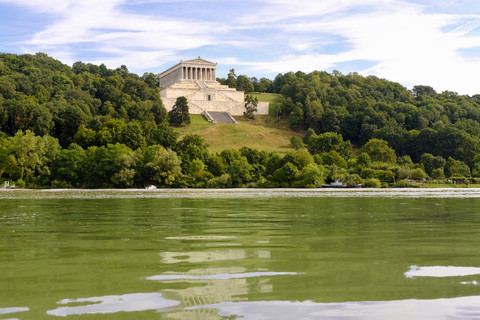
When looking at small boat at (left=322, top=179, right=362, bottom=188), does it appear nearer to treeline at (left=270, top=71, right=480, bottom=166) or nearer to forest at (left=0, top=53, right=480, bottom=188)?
forest at (left=0, top=53, right=480, bottom=188)

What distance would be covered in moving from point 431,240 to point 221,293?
8806 millimetres

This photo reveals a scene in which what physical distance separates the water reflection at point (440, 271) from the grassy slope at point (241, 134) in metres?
98.2

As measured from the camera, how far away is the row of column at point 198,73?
17712 cm

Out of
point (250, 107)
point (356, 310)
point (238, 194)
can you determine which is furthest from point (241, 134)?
point (356, 310)

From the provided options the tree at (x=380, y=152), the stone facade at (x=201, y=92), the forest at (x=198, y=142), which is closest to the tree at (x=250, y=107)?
the stone facade at (x=201, y=92)

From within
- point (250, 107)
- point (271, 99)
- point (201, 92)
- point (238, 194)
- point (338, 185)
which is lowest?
point (338, 185)

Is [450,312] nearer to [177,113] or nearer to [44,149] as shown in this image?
[44,149]

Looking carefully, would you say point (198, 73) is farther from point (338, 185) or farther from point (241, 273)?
point (241, 273)

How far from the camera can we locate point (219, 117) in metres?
142

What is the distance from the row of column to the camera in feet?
581

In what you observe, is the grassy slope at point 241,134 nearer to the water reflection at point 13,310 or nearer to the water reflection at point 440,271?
the water reflection at point 440,271

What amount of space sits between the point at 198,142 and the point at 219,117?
49.8 m

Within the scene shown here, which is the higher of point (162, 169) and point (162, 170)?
point (162, 169)

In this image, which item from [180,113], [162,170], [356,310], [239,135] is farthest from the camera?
[180,113]
